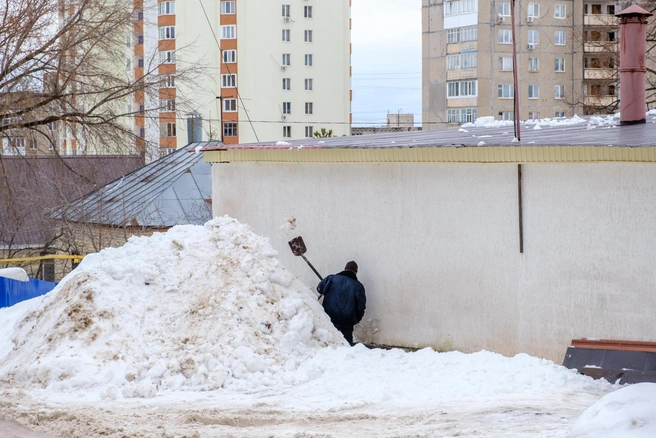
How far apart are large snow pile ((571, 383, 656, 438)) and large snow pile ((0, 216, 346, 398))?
3800mm

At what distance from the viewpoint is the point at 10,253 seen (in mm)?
36438

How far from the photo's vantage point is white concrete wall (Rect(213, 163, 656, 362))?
9.91m

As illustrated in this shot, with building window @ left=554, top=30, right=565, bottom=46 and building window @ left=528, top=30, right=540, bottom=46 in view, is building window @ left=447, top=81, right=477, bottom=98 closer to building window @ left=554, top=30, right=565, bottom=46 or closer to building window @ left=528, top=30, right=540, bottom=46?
building window @ left=528, top=30, right=540, bottom=46

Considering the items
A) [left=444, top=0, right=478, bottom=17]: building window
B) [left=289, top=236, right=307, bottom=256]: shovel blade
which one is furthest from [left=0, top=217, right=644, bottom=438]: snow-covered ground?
[left=444, top=0, right=478, bottom=17]: building window

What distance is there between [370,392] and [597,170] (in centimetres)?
A: 355

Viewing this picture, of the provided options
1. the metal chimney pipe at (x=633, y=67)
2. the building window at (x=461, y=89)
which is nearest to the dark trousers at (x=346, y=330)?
the metal chimney pipe at (x=633, y=67)

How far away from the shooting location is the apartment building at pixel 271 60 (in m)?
67.6

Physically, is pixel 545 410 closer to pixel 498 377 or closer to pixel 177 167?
pixel 498 377

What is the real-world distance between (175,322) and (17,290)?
20.7ft

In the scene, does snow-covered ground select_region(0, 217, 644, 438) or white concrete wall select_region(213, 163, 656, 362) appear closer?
snow-covered ground select_region(0, 217, 644, 438)

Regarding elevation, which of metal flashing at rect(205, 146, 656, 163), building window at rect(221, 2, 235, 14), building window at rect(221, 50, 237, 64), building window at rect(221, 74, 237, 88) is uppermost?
building window at rect(221, 2, 235, 14)

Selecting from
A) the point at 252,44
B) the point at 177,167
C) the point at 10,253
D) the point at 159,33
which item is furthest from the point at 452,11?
the point at 10,253

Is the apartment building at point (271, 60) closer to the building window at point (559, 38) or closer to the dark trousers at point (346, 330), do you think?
the building window at point (559, 38)

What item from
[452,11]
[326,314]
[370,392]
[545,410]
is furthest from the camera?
[452,11]
